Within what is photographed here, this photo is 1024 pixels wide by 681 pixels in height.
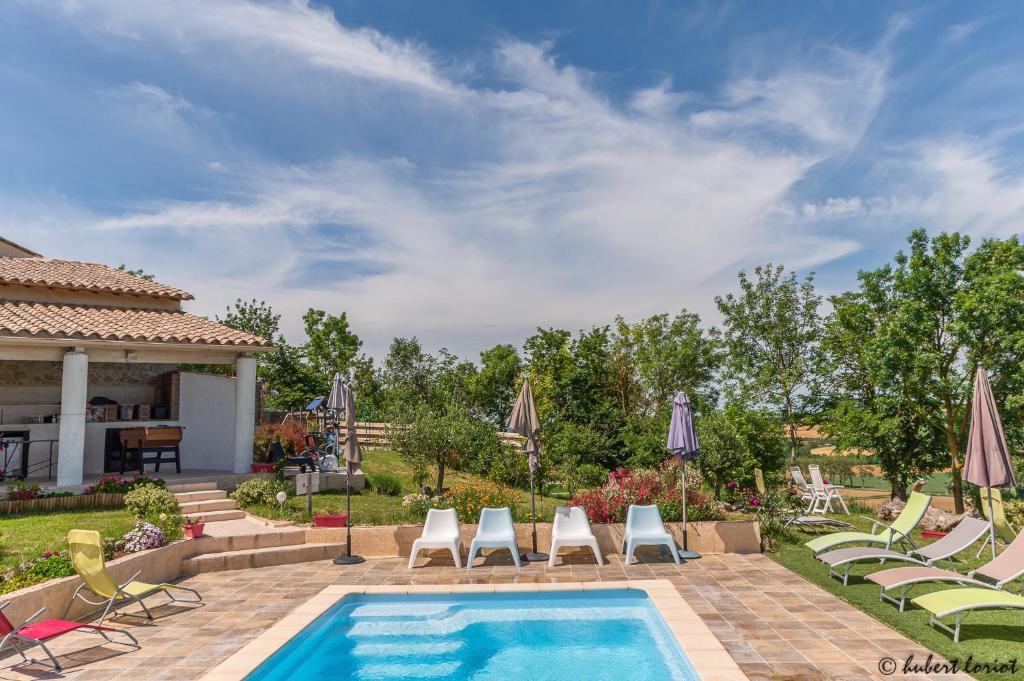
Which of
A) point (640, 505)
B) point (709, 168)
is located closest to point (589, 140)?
point (709, 168)

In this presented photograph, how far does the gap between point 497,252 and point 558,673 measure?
1477cm

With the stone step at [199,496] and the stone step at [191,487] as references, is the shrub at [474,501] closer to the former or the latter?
the stone step at [199,496]

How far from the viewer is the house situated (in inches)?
494

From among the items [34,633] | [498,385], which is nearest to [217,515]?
[34,633]

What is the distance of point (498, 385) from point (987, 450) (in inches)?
856

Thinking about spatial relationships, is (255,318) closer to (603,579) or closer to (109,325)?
(109,325)

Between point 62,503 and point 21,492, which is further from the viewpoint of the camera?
point 62,503

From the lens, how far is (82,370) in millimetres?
12711

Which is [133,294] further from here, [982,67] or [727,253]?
[982,67]

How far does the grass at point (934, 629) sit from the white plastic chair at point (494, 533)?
14.5 ft

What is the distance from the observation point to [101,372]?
1658 cm

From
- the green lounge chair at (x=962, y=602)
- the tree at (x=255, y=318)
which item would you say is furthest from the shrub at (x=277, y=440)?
the green lounge chair at (x=962, y=602)

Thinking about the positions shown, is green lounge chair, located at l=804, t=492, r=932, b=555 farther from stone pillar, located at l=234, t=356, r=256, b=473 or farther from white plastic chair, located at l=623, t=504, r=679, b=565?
stone pillar, located at l=234, t=356, r=256, b=473

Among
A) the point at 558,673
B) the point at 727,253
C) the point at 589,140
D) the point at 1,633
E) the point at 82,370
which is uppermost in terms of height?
the point at 589,140
